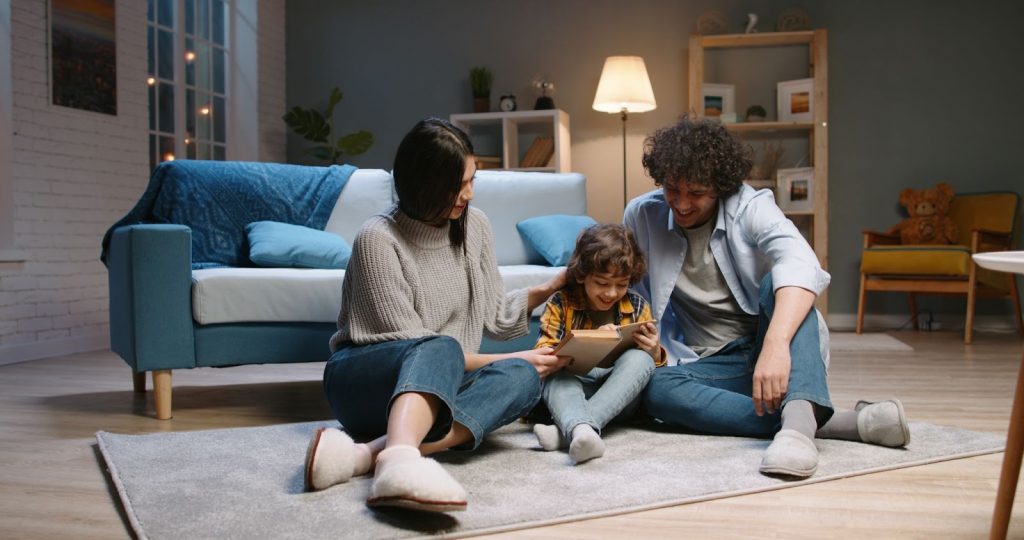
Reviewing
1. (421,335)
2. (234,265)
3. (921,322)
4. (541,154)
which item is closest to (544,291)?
(421,335)

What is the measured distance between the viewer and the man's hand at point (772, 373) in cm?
191

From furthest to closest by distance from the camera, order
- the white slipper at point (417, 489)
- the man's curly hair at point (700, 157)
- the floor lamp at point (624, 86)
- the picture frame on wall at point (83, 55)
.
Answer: the floor lamp at point (624, 86)
the picture frame on wall at point (83, 55)
the man's curly hair at point (700, 157)
the white slipper at point (417, 489)

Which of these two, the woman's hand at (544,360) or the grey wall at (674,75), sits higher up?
the grey wall at (674,75)

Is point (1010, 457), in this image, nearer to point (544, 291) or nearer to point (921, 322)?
point (544, 291)

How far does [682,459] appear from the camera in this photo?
202cm

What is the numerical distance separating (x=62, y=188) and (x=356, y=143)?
6.60ft

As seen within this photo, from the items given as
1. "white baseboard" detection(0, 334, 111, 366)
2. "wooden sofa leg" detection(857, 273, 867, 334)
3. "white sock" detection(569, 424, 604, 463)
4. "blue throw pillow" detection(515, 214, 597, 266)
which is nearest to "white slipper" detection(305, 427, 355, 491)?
"white sock" detection(569, 424, 604, 463)

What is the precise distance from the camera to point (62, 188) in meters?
4.46

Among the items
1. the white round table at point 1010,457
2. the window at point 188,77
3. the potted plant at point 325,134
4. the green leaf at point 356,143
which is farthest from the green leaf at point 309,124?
the white round table at point 1010,457

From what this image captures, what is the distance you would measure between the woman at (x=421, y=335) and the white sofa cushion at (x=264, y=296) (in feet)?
2.24

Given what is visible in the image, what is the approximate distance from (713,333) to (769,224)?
1.13ft

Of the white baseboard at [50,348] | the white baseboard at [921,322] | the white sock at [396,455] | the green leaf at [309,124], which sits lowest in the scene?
the white baseboard at [921,322]

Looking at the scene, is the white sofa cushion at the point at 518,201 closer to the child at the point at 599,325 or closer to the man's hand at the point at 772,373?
the child at the point at 599,325

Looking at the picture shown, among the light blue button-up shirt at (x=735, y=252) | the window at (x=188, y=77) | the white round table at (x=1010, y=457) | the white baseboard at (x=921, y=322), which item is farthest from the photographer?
the white baseboard at (x=921, y=322)
